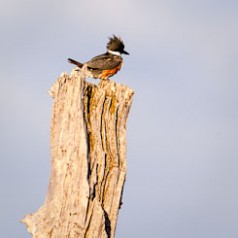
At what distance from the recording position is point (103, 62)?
61.3ft

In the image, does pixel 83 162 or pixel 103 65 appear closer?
pixel 83 162

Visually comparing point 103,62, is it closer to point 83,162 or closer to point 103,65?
point 103,65

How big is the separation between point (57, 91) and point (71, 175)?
132 cm

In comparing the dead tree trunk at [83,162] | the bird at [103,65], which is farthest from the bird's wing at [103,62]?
the dead tree trunk at [83,162]

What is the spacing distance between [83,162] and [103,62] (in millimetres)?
8747

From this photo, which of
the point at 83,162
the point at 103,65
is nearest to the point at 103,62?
the point at 103,65

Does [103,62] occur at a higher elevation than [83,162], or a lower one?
higher

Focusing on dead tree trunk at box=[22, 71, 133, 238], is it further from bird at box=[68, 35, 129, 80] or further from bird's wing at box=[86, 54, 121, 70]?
bird's wing at box=[86, 54, 121, 70]

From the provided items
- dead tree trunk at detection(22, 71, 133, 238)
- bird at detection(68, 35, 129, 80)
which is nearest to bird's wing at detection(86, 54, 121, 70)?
bird at detection(68, 35, 129, 80)

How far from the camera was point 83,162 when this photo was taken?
10.2 meters

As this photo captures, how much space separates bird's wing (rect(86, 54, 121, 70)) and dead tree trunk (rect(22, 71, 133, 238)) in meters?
7.69

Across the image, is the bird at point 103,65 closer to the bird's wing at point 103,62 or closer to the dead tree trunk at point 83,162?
the bird's wing at point 103,62

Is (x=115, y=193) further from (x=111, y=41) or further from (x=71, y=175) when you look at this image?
(x=111, y=41)

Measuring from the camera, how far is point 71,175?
10.2 m
